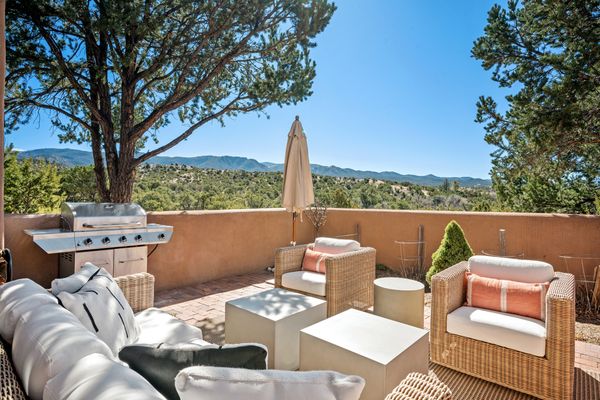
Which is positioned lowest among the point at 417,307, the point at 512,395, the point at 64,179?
the point at 512,395

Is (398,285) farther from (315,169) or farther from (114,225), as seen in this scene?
(315,169)

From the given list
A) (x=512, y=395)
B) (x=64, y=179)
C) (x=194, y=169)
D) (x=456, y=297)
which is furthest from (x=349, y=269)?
(x=194, y=169)

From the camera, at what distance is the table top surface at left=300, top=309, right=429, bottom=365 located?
2.03 meters

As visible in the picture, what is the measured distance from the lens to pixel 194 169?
1950 cm

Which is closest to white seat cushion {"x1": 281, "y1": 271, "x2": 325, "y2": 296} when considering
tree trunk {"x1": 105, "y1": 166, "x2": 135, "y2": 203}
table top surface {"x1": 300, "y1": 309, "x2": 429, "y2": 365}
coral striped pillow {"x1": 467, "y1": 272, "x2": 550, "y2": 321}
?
table top surface {"x1": 300, "y1": 309, "x2": 429, "y2": 365}

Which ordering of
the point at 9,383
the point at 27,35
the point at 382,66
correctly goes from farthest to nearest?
the point at 382,66 < the point at 27,35 < the point at 9,383

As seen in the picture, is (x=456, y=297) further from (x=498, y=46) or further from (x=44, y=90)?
(x=44, y=90)

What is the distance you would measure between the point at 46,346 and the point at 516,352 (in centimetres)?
304

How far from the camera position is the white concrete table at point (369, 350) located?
1.92 meters

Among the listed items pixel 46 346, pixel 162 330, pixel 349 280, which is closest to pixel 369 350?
pixel 162 330

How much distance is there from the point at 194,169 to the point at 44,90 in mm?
13570

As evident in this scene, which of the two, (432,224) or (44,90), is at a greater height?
(44,90)

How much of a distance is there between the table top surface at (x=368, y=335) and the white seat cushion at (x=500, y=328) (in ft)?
2.38

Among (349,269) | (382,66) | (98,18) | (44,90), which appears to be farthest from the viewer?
(382,66)
